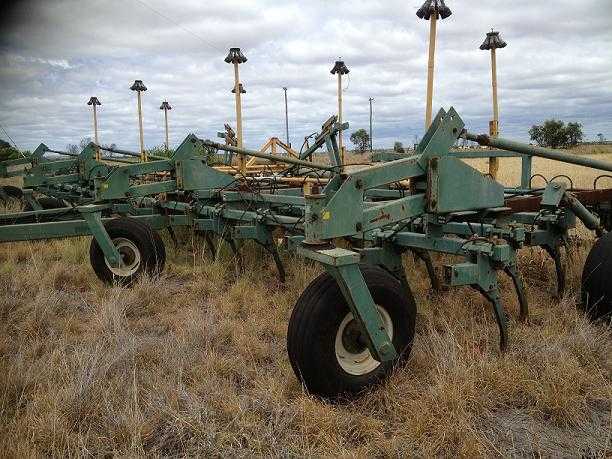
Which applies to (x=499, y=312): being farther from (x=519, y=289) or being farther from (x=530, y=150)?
(x=530, y=150)

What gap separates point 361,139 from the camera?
225 ft

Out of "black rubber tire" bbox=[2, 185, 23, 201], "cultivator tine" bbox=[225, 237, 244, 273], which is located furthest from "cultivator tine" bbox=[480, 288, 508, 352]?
"black rubber tire" bbox=[2, 185, 23, 201]

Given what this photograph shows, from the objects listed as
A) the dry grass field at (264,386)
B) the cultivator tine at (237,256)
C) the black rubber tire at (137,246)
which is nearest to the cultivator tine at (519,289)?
the dry grass field at (264,386)

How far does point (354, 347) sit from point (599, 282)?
7.22 feet

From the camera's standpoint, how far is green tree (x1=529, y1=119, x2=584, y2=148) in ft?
172

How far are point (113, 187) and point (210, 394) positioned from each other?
417cm

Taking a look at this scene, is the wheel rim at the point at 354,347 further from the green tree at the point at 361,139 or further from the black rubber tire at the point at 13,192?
the green tree at the point at 361,139

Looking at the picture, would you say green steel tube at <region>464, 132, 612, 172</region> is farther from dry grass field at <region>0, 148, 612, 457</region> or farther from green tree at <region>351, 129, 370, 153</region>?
green tree at <region>351, 129, 370, 153</region>

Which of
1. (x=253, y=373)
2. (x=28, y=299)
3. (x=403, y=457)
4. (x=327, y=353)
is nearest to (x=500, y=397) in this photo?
(x=403, y=457)

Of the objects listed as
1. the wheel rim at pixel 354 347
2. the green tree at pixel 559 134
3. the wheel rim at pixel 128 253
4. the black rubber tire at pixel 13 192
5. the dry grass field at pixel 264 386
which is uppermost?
the green tree at pixel 559 134

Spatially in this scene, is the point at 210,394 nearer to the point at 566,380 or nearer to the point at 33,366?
the point at 33,366

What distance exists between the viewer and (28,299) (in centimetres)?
493

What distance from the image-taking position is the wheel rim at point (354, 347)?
3031 millimetres

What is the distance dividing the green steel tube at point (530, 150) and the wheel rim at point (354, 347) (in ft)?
4.96
